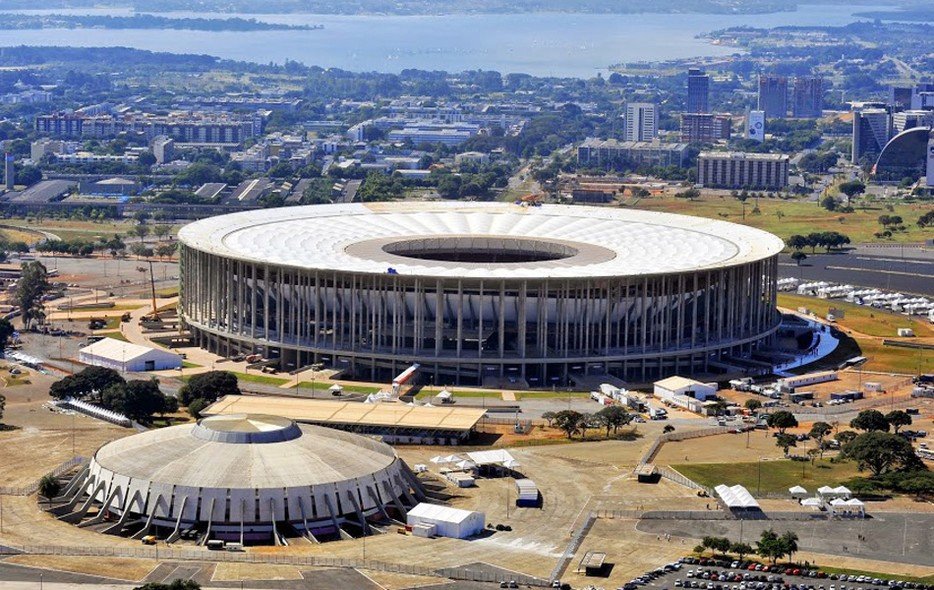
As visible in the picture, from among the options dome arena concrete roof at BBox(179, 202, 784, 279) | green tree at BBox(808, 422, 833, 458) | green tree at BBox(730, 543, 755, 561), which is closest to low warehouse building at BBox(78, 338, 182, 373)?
dome arena concrete roof at BBox(179, 202, 784, 279)

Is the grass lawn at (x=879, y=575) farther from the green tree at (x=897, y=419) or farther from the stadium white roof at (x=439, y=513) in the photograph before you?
the green tree at (x=897, y=419)

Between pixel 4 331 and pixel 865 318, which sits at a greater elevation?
pixel 4 331

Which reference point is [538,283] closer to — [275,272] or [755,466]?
[275,272]

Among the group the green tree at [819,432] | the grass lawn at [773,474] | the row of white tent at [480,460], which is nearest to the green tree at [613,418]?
the grass lawn at [773,474]

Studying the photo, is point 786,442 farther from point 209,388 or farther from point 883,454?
point 209,388

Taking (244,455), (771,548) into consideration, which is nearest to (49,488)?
(244,455)
